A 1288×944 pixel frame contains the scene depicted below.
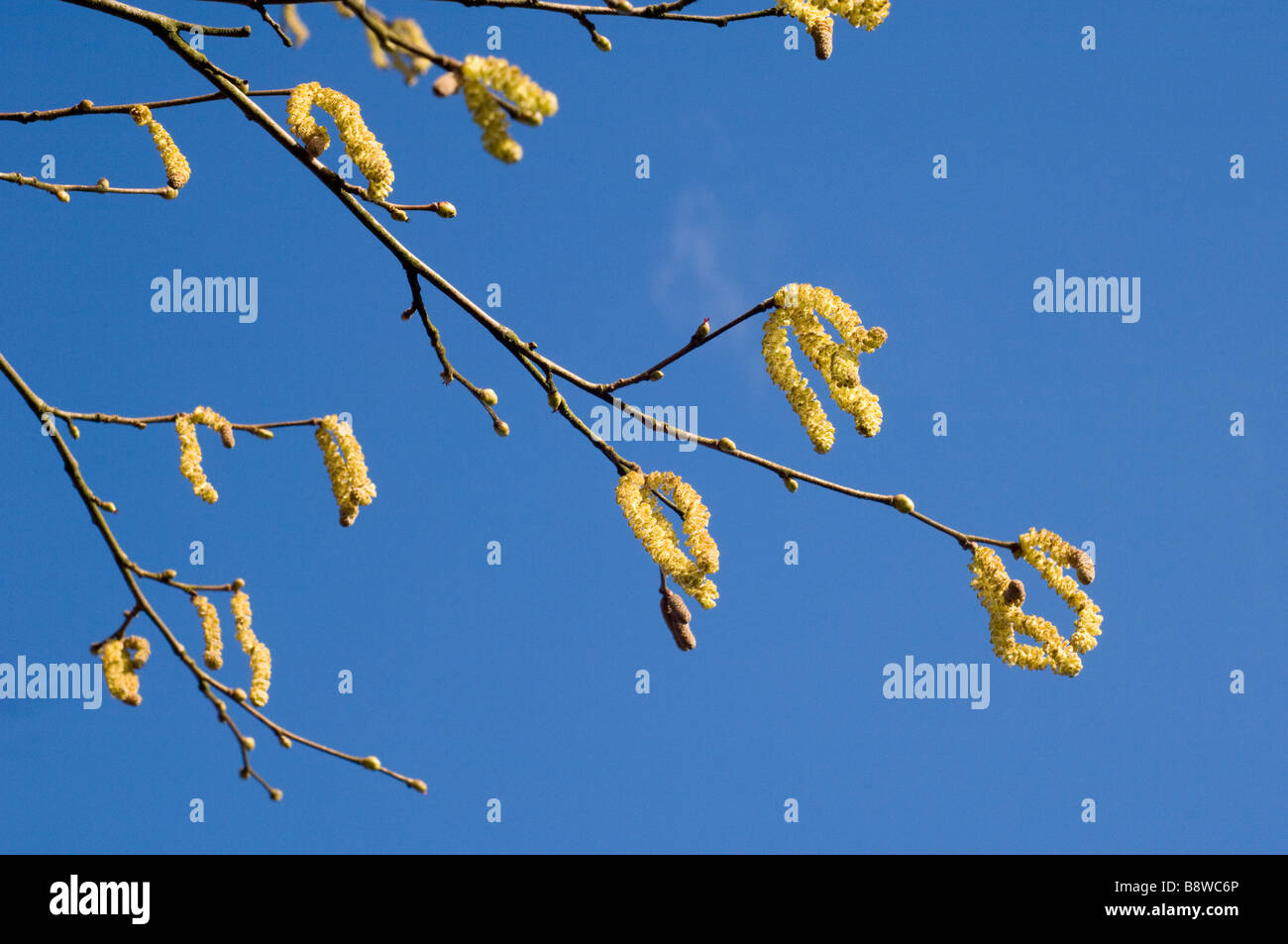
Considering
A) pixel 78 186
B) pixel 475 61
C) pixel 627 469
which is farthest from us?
pixel 78 186

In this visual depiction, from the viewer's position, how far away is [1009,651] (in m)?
2.86

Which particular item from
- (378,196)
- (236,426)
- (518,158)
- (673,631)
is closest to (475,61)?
(518,158)

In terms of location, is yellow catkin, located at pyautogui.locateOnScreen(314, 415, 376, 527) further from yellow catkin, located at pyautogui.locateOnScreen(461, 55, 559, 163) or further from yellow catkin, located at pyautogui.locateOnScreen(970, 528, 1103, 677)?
yellow catkin, located at pyautogui.locateOnScreen(970, 528, 1103, 677)

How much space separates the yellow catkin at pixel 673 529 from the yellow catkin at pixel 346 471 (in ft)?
2.28

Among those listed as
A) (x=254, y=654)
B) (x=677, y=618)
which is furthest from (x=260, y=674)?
(x=677, y=618)

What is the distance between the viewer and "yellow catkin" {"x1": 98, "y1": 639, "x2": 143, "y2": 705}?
3.41 metres

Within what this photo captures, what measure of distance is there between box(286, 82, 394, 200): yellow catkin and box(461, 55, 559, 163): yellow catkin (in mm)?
1001

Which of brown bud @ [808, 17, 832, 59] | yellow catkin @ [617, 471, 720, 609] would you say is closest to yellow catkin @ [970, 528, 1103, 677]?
yellow catkin @ [617, 471, 720, 609]

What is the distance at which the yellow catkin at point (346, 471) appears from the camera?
2.92m

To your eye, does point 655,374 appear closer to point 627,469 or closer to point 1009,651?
point 627,469

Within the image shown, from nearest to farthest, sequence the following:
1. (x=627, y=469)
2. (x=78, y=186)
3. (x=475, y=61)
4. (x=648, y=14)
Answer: (x=475, y=61) → (x=648, y=14) → (x=627, y=469) → (x=78, y=186)

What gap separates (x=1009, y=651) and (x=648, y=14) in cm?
189

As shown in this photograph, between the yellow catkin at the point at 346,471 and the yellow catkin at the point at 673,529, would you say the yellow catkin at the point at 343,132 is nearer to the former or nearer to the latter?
the yellow catkin at the point at 346,471

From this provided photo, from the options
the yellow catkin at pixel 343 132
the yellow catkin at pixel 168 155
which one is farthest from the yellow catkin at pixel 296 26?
the yellow catkin at pixel 168 155
